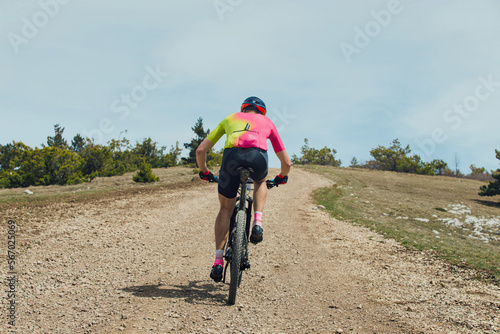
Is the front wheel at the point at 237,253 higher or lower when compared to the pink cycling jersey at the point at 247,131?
lower

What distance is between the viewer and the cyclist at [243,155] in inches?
149

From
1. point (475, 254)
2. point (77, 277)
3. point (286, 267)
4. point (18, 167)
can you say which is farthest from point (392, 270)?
point (18, 167)

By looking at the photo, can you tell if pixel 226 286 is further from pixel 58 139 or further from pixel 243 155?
pixel 58 139

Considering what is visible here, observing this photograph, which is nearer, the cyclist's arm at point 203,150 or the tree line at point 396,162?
the cyclist's arm at point 203,150

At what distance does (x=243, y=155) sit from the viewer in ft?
12.3

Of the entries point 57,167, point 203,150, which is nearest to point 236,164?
point 203,150

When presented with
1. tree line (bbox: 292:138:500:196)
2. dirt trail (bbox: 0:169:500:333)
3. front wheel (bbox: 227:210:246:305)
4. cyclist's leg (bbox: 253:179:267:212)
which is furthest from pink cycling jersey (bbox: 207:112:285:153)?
tree line (bbox: 292:138:500:196)

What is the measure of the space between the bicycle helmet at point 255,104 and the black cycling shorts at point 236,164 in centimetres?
73

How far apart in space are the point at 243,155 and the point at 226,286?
2.04 m

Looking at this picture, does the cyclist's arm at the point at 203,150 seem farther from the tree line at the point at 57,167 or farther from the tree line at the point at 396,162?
the tree line at the point at 396,162

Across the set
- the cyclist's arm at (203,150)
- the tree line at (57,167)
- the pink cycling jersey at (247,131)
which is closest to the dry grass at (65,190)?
the tree line at (57,167)

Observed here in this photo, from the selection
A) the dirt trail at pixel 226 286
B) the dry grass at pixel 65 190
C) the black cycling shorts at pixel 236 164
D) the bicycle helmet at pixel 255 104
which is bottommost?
the dirt trail at pixel 226 286

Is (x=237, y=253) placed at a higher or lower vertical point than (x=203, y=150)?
lower

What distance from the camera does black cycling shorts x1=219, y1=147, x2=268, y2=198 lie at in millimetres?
3762
